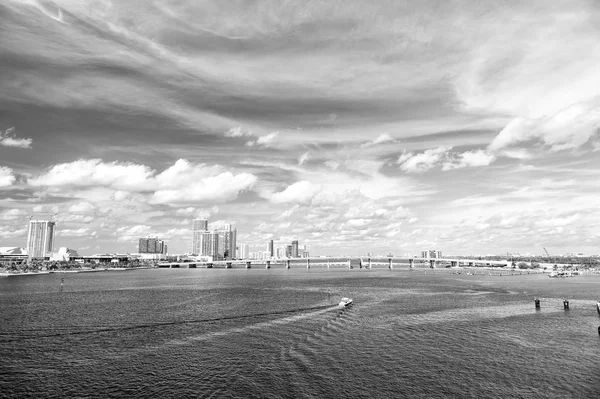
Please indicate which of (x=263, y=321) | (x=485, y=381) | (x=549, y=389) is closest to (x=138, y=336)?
(x=263, y=321)

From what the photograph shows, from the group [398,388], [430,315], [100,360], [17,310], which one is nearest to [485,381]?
[398,388]

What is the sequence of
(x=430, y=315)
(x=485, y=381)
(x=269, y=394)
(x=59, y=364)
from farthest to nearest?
(x=430, y=315)
(x=59, y=364)
(x=485, y=381)
(x=269, y=394)

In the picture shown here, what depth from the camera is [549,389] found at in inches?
1882

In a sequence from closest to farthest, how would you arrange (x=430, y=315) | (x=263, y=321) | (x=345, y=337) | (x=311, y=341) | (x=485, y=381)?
(x=485, y=381), (x=311, y=341), (x=345, y=337), (x=263, y=321), (x=430, y=315)

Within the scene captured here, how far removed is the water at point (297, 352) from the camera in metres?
48.0

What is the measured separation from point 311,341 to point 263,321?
72.2 feet

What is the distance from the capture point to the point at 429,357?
60.9m

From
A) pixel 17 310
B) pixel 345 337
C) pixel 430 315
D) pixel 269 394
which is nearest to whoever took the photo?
pixel 269 394

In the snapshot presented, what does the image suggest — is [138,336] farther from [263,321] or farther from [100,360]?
[263,321]

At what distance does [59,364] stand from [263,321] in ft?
145

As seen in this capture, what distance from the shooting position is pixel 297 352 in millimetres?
63531

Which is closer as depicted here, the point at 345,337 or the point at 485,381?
the point at 485,381

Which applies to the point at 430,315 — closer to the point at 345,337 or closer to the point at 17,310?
the point at 345,337

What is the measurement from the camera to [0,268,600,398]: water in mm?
47969
